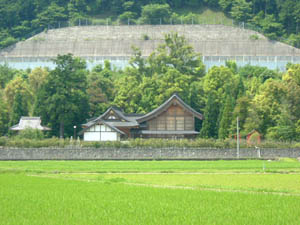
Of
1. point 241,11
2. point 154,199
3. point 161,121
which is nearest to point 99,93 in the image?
point 161,121

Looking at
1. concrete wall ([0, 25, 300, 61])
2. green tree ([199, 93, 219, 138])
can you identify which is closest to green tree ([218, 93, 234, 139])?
green tree ([199, 93, 219, 138])

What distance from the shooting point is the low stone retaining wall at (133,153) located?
5344cm

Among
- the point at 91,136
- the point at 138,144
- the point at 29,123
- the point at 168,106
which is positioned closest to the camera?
the point at 138,144

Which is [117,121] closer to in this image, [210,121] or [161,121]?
[161,121]

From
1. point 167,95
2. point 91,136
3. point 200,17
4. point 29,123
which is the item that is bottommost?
point 91,136

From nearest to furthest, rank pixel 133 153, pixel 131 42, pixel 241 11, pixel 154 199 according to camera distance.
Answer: pixel 154 199
pixel 133 153
pixel 131 42
pixel 241 11

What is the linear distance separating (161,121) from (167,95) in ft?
15.6

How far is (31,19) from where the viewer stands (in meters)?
148

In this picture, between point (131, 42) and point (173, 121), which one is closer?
point (173, 121)

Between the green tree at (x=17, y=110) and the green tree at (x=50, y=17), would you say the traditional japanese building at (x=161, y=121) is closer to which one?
the green tree at (x=17, y=110)

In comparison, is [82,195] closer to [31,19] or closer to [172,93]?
[172,93]

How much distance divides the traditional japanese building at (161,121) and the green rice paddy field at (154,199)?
99.0 ft

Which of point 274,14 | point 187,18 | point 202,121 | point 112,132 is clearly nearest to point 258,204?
point 112,132

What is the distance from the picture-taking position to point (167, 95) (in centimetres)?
7125
